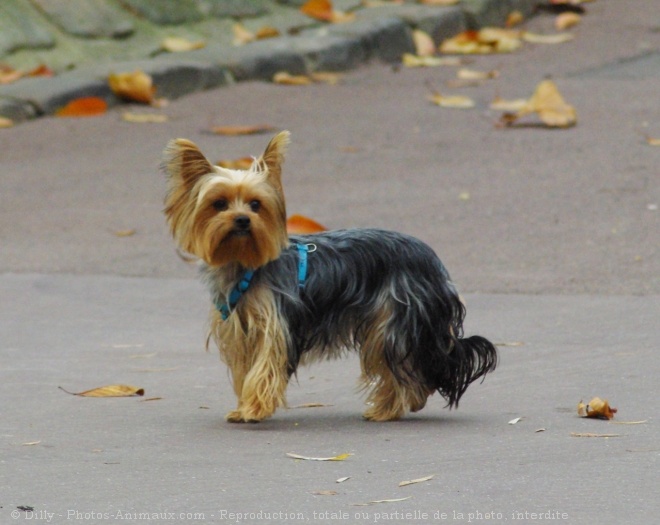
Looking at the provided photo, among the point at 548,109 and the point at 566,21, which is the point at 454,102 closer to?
the point at 548,109

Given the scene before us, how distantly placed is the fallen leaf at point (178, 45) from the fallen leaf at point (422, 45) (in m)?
2.70

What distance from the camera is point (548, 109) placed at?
13.4 m

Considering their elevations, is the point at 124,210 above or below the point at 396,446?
below

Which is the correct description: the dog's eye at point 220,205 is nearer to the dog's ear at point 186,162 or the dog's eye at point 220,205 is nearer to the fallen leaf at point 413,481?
the dog's ear at point 186,162

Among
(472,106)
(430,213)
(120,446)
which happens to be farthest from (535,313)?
(472,106)

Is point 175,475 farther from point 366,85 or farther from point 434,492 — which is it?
point 366,85

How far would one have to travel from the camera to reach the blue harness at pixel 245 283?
6008 mm

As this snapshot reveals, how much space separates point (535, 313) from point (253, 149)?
4802 millimetres

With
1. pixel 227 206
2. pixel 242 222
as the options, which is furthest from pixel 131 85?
pixel 242 222

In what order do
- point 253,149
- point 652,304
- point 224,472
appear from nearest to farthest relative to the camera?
point 224,472 → point 652,304 → point 253,149

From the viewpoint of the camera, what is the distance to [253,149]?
1243 centimetres

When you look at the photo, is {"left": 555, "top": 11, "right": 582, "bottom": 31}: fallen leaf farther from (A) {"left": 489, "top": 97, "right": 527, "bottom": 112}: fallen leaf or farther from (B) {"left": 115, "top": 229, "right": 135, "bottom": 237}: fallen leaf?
(B) {"left": 115, "top": 229, "right": 135, "bottom": 237}: fallen leaf

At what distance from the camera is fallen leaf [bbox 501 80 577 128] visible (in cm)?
1320

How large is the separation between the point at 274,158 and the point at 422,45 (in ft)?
36.6
